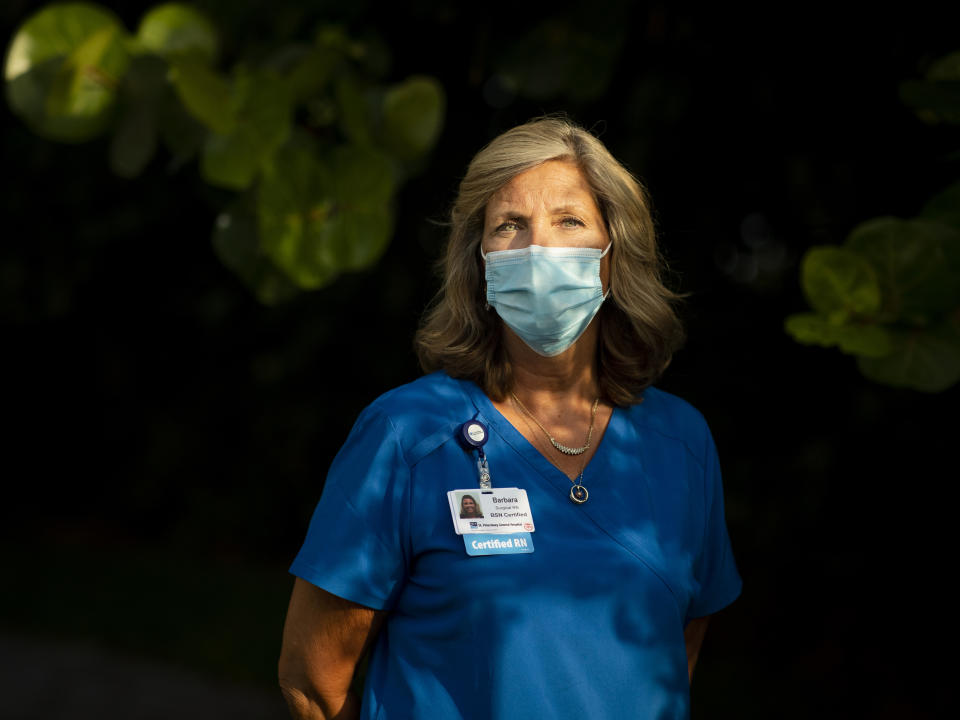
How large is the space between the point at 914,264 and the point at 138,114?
1.92m

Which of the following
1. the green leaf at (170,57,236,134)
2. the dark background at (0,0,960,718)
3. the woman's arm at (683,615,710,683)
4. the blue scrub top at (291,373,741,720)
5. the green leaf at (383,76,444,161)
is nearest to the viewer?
the blue scrub top at (291,373,741,720)

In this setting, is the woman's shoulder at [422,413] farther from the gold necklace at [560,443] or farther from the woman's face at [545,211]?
the woman's face at [545,211]

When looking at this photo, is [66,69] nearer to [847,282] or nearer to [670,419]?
[670,419]

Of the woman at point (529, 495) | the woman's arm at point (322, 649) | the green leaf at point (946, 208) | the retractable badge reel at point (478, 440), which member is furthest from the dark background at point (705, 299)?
the woman's arm at point (322, 649)

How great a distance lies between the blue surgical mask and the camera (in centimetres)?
192

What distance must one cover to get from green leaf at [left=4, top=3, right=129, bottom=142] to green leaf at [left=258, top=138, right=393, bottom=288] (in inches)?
17.9

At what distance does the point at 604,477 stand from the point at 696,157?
226 cm

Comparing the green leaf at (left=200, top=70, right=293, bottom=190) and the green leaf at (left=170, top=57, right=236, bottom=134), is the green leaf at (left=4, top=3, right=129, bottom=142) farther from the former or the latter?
the green leaf at (left=200, top=70, right=293, bottom=190)

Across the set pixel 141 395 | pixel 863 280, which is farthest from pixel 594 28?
pixel 141 395

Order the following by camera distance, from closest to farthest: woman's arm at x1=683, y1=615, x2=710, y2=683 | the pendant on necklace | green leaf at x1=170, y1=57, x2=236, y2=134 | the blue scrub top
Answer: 1. the blue scrub top
2. the pendant on necklace
3. woman's arm at x1=683, y1=615, x2=710, y2=683
4. green leaf at x1=170, y1=57, x2=236, y2=134

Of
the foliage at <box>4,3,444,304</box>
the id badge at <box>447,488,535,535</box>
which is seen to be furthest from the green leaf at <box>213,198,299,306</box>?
the id badge at <box>447,488,535,535</box>

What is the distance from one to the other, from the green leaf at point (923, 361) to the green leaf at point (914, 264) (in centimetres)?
4

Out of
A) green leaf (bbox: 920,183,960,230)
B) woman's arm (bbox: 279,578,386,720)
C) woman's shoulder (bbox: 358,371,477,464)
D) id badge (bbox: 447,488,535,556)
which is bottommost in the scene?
woman's arm (bbox: 279,578,386,720)

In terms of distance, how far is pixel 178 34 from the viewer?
108 inches
